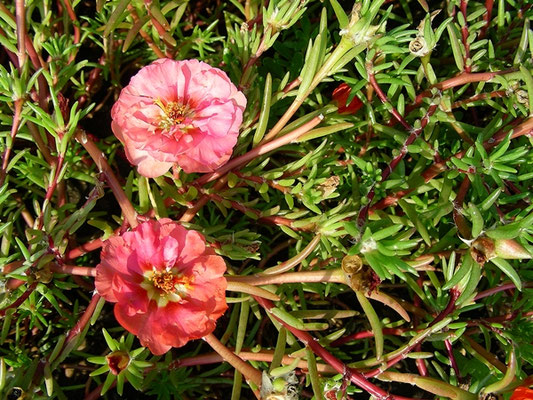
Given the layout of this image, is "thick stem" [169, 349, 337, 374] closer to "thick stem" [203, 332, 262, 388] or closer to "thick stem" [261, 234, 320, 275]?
"thick stem" [203, 332, 262, 388]

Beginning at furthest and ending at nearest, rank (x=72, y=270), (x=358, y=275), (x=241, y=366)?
(x=72, y=270) → (x=241, y=366) → (x=358, y=275)

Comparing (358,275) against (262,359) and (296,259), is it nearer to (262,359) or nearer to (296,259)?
(296,259)

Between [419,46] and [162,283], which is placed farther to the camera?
A: [419,46]

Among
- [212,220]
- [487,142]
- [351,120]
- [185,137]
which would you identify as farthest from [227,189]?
[487,142]

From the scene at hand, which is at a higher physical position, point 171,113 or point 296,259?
point 171,113

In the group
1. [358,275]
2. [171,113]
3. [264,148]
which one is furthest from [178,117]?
→ [358,275]

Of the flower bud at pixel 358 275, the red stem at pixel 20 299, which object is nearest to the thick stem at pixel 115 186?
the red stem at pixel 20 299

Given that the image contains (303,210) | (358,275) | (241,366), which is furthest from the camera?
(303,210)
